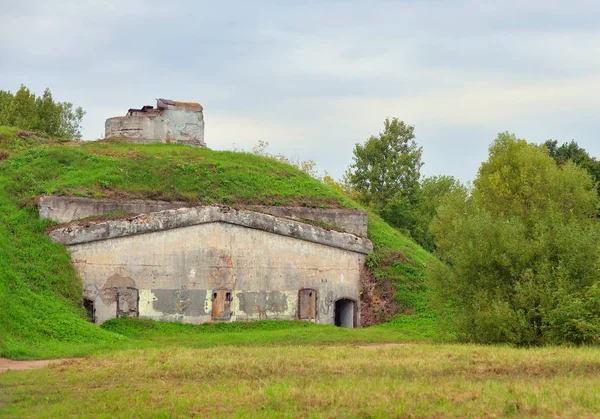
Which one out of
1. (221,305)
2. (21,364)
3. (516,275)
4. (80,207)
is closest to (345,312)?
(221,305)

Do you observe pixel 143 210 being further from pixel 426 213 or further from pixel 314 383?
pixel 426 213

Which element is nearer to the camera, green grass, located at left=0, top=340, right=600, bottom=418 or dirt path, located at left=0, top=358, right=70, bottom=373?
green grass, located at left=0, top=340, right=600, bottom=418

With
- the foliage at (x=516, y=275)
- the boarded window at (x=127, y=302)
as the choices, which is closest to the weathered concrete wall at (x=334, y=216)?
the boarded window at (x=127, y=302)

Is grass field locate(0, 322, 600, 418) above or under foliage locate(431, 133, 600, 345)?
under

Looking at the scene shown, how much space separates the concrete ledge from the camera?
25844mm

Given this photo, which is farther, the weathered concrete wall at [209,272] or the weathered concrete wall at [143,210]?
the weathered concrete wall at [143,210]

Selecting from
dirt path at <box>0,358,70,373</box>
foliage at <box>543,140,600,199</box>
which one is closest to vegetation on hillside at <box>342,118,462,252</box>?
foliage at <box>543,140,600,199</box>

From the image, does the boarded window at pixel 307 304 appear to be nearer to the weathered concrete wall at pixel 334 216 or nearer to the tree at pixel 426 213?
the weathered concrete wall at pixel 334 216

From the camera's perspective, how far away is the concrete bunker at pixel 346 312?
29.5m

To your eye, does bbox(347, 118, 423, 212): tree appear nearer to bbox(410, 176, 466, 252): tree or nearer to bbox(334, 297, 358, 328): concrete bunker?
bbox(410, 176, 466, 252): tree

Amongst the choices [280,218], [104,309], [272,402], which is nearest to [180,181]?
[280,218]

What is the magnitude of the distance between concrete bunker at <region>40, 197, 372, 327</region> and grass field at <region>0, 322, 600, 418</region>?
502 cm

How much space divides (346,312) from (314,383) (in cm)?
1544

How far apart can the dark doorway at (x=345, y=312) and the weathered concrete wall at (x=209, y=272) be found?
1.81ft
